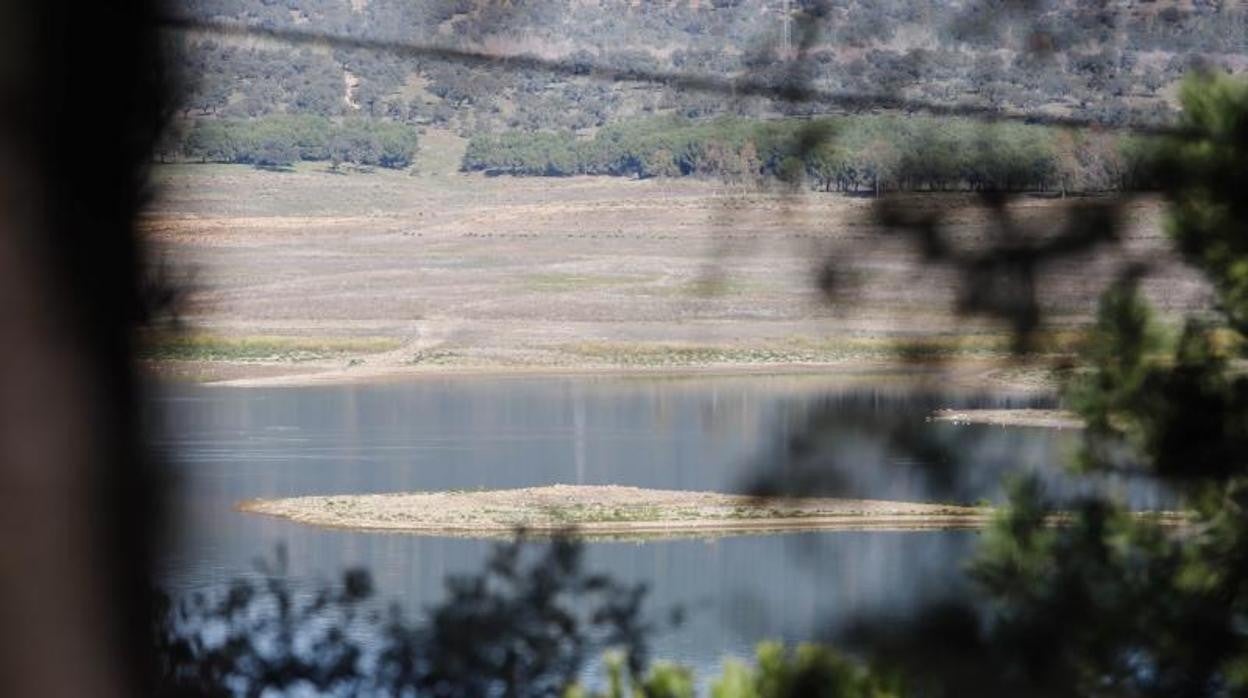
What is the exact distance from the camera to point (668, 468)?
7.67 ft

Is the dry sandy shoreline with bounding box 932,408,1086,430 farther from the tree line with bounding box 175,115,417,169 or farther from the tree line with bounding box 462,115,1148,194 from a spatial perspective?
the tree line with bounding box 175,115,417,169

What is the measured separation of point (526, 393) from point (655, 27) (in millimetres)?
727

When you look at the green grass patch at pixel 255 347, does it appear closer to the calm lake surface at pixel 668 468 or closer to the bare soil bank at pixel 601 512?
the calm lake surface at pixel 668 468

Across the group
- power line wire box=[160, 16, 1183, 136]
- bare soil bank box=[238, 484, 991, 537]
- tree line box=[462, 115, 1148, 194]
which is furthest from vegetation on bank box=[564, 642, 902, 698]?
power line wire box=[160, 16, 1183, 136]

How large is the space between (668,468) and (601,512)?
13 centimetres

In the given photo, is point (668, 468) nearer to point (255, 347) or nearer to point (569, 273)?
point (569, 273)

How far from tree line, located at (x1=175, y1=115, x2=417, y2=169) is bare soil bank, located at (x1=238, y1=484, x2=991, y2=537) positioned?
50 centimetres

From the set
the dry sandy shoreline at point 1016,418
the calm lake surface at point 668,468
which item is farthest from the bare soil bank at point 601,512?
the dry sandy shoreline at point 1016,418

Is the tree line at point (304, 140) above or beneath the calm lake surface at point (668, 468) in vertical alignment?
above

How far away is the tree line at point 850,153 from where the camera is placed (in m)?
2.03

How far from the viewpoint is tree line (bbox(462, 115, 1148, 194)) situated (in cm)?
203

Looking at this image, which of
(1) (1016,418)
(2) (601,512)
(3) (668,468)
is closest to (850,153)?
(1) (1016,418)

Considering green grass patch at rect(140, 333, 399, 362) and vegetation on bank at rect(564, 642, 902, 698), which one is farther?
vegetation on bank at rect(564, 642, 902, 698)

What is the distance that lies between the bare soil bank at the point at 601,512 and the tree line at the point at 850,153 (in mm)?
445
